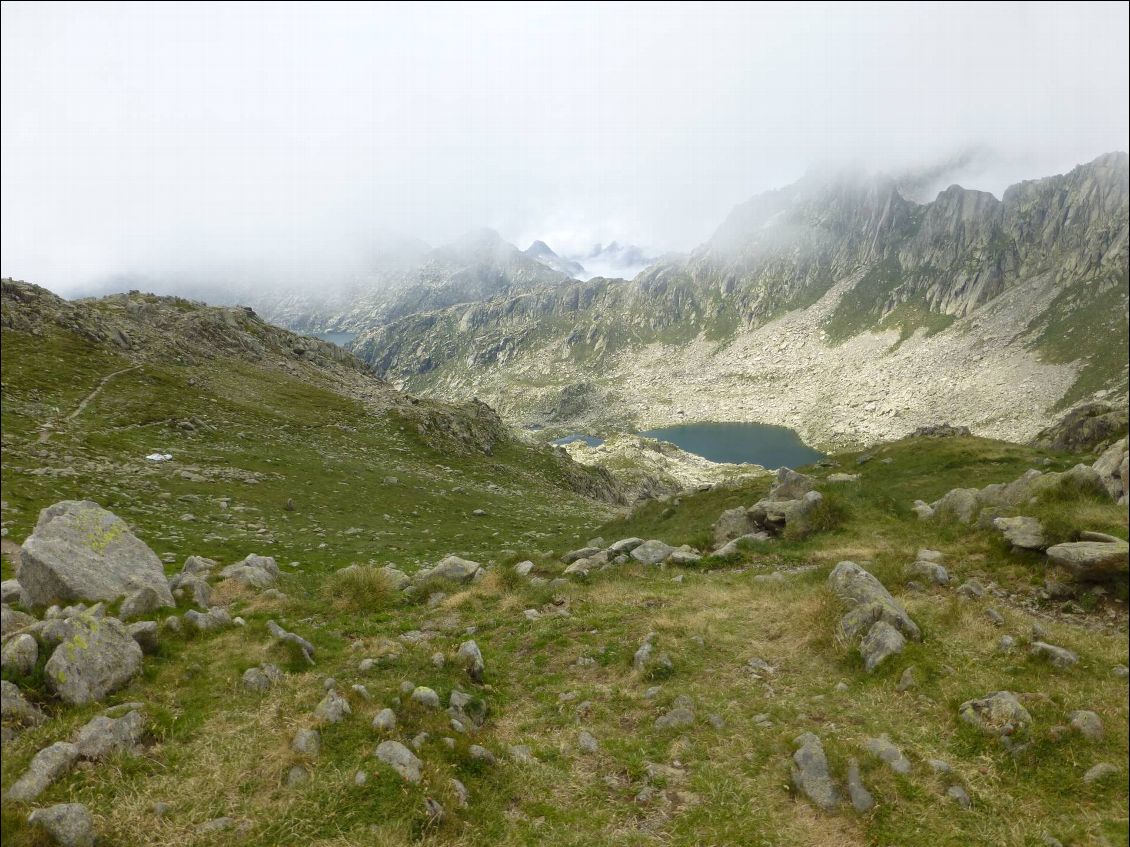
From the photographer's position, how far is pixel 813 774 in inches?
354

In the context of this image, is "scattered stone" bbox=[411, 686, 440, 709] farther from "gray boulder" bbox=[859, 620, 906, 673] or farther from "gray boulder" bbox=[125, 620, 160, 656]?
"gray boulder" bbox=[859, 620, 906, 673]

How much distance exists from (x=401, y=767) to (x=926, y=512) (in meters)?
24.4

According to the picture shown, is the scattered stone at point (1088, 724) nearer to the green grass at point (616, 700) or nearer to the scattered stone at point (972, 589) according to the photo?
the green grass at point (616, 700)

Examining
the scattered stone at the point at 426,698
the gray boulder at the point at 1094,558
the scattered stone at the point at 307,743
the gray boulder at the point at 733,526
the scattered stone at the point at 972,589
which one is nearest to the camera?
the scattered stone at the point at 307,743

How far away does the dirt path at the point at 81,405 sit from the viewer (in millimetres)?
32169

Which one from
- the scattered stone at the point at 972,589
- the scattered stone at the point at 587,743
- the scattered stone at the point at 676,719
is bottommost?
the scattered stone at the point at 587,743

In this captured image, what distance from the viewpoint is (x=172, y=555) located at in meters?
22.1

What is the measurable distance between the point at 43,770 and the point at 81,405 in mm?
43730

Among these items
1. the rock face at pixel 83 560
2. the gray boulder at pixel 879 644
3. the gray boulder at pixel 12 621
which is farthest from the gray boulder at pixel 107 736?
the gray boulder at pixel 879 644

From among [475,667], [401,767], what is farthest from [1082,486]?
[401,767]

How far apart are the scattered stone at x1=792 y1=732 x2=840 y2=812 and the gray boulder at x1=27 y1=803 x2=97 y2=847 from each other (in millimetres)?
10558

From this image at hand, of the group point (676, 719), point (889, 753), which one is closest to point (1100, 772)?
point (889, 753)

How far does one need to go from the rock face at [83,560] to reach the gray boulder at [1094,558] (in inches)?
974

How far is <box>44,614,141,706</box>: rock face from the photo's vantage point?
9.66 m
